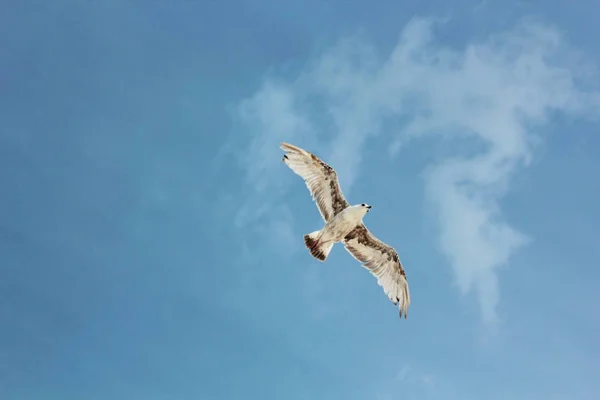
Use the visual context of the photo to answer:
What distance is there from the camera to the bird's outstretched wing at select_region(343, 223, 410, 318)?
102 feet

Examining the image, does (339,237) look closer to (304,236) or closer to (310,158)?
(304,236)

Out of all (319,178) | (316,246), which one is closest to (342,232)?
(316,246)

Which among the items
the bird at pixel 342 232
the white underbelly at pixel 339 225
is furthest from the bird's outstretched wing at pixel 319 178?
the white underbelly at pixel 339 225

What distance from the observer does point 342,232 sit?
29.9 metres

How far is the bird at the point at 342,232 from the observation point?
1149 inches

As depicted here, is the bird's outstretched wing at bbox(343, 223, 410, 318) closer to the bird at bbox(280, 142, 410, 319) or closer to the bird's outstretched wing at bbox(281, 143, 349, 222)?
the bird at bbox(280, 142, 410, 319)

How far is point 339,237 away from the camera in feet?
98.8

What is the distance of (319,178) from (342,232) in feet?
9.07

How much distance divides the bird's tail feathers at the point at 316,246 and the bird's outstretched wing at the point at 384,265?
1.82m

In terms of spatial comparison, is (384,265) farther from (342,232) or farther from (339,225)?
(339,225)

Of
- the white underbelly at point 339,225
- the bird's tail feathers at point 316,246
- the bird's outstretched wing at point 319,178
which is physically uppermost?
the bird's outstretched wing at point 319,178

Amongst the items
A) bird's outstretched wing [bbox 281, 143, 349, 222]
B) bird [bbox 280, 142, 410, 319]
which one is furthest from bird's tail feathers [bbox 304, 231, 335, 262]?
bird's outstretched wing [bbox 281, 143, 349, 222]

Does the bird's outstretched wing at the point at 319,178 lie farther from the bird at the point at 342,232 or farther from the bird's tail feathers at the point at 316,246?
the bird's tail feathers at the point at 316,246

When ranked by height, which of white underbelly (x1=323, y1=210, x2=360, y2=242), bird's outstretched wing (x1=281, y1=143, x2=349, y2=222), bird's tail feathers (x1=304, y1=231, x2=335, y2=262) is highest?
bird's outstretched wing (x1=281, y1=143, x2=349, y2=222)
